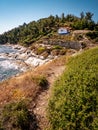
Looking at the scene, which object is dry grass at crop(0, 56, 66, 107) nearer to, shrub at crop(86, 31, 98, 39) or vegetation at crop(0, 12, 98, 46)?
shrub at crop(86, 31, 98, 39)

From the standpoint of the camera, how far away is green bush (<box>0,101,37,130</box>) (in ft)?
40.4

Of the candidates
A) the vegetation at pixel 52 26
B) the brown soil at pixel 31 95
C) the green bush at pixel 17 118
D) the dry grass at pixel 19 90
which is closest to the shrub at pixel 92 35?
the vegetation at pixel 52 26

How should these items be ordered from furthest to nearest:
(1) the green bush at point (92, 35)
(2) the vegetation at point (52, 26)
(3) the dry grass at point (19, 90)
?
1. (2) the vegetation at point (52, 26)
2. (1) the green bush at point (92, 35)
3. (3) the dry grass at point (19, 90)

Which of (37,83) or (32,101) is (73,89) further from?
(37,83)

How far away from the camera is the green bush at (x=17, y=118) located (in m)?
12.3

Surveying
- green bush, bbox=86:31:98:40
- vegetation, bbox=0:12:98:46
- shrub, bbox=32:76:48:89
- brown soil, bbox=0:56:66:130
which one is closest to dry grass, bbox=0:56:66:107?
brown soil, bbox=0:56:66:130

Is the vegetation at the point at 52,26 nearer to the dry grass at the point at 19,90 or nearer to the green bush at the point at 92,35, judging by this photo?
the green bush at the point at 92,35

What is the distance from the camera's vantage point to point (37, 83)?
17938 mm

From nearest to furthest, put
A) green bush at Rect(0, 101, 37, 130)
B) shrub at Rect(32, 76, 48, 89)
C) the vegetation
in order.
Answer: green bush at Rect(0, 101, 37, 130) → shrub at Rect(32, 76, 48, 89) → the vegetation

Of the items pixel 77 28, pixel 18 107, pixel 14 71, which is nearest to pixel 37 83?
pixel 18 107

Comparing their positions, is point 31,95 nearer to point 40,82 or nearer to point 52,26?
point 40,82

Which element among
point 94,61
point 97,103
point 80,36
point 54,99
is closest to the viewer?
point 97,103

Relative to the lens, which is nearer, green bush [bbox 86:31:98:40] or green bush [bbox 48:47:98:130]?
A: green bush [bbox 48:47:98:130]

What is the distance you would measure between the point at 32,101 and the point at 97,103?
20.1ft
